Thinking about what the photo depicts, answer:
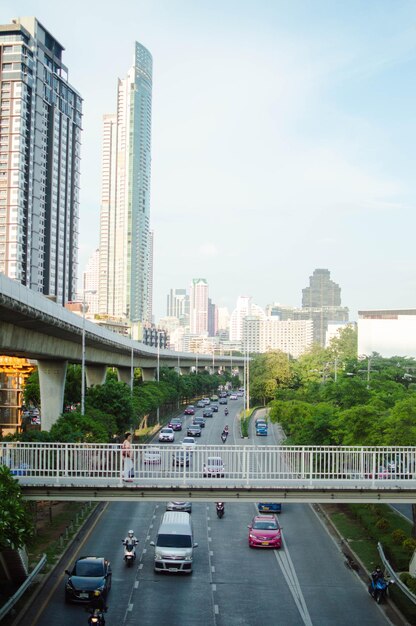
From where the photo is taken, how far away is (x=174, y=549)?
98.3 feet

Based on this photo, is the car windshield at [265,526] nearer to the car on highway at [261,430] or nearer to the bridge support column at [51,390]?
the bridge support column at [51,390]

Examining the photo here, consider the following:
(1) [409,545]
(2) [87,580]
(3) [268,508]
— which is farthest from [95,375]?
(2) [87,580]

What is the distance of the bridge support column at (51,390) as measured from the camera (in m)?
51.7

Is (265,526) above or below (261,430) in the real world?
below

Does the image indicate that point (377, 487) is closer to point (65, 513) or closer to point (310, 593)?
point (310, 593)

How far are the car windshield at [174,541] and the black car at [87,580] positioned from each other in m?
3.70

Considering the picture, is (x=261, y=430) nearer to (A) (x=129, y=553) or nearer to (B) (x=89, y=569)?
(A) (x=129, y=553)

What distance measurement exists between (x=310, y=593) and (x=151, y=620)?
645 cm

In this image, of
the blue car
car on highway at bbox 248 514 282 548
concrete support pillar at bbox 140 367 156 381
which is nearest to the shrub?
car on highway at bbox 248 514 282 548

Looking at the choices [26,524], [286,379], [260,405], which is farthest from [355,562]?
[260,405]

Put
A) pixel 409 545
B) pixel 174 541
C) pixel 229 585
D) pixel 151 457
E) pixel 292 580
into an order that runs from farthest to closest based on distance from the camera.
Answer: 1. pixel 409 545
2. pixel 174 541
3. pixel 292 580
4. pixel 229 585
5. pixel 151 457

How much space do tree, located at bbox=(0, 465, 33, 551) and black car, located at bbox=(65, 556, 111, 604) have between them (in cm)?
449

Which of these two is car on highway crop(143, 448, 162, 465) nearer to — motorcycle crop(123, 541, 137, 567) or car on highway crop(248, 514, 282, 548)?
motorcycle crop(123, 541, 137, 567)

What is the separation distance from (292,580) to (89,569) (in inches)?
305
